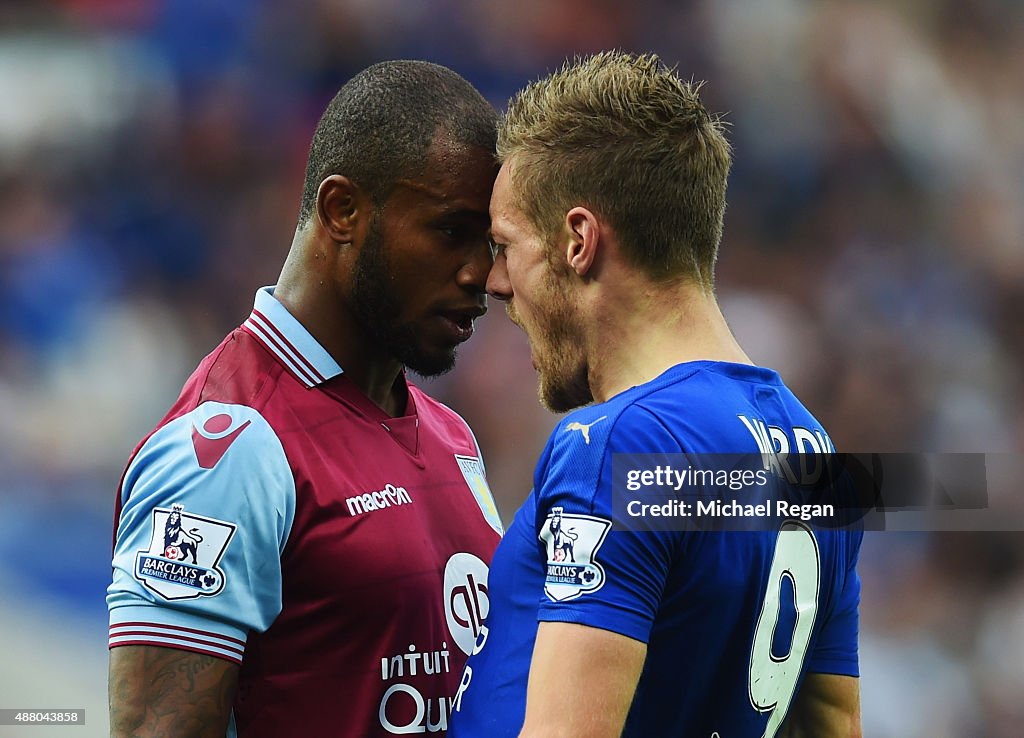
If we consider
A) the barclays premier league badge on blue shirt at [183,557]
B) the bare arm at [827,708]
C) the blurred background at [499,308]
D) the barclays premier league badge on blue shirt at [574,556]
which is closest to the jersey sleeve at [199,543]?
the barclays premier league badge on blue shirt at [183,557]

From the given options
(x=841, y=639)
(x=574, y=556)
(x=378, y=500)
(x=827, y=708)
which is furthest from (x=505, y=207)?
(x=827, y=708)

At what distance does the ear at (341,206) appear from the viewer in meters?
2.47

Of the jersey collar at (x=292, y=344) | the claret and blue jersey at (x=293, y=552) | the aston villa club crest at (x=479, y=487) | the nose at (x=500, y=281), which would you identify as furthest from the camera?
the aston villa club crest at (x=479, y=487)

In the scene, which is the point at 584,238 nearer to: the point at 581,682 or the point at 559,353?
the point at 559,353

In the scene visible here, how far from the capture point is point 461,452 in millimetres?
2830

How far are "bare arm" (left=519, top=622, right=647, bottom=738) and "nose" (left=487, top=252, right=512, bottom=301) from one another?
0.79 metres

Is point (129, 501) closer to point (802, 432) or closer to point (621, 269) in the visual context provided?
point (621, 269)

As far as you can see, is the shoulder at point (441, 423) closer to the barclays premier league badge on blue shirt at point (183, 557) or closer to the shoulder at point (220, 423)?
the shoulder at point (220, 423)

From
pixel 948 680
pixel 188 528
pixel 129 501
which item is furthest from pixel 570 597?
pixel 948 680

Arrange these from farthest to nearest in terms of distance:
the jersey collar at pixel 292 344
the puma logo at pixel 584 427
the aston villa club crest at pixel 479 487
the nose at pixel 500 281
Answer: the aston villa club crest at pixel 479 487
the jersey collar at pixel 292 344
the nose at pixel 500 281
the puma logo at pixel 584 427

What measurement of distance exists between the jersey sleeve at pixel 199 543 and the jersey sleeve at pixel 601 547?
62 cm

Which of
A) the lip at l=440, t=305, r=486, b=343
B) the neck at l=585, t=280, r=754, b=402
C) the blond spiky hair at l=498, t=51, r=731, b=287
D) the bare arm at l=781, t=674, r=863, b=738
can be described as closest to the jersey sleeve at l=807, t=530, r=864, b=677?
the bare arm at l=781, t=674, r=863, b=738

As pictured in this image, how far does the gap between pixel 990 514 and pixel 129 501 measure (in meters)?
4.70

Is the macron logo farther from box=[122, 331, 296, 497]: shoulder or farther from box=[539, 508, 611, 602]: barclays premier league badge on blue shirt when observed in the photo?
box=[539, 508, 611, 602]: barclays premier league badge on blue shirt
